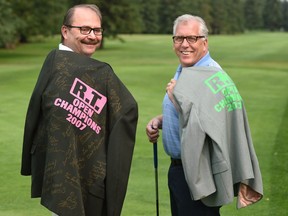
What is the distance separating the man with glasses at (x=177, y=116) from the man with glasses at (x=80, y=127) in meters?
0.32

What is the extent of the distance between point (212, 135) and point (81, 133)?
2.30ft

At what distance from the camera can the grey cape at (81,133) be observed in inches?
124

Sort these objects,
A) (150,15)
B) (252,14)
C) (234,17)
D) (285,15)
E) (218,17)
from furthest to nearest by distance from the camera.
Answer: (285,15) < (252,14) < (234,17) < (218,17) < (150,15)

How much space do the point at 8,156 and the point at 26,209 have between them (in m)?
2.70

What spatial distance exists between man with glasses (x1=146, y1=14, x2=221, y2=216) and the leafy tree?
14067 cm

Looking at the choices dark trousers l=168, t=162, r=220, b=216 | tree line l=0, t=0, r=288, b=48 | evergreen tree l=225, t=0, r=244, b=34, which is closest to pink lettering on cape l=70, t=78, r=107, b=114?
dark trousers l=168, t=162, r=220, b=216

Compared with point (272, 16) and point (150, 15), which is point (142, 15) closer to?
point (150, 15)

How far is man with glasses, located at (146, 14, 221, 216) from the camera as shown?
347 centimetres

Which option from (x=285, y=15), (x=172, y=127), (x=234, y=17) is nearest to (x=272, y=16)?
(x=285, y=15)

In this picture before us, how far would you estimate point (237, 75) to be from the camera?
22781 millimetres

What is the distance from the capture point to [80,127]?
3152mm

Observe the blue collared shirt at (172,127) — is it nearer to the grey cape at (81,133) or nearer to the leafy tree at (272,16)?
the grey cape at (81,133)

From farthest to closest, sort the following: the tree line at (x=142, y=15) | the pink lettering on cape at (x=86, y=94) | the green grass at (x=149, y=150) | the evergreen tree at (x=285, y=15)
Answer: the evergreen tree at (x=285, y=15) → the tree line at (x=142, y=15) → the green grass at (x=149, y=150) → the pink lettering on cape at (x=86, y=94)

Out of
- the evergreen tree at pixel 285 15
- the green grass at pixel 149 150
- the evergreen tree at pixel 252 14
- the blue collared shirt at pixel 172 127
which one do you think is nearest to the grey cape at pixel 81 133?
the blue collared shirt at pixel 172 127
